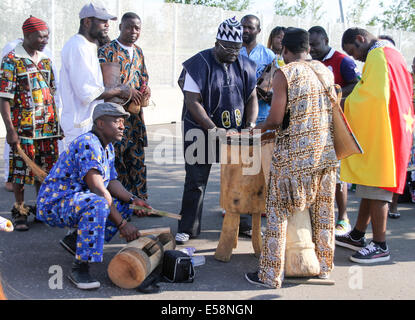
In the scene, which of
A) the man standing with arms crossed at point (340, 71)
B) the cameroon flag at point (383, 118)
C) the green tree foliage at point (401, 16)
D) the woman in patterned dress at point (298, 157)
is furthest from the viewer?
the green tree foliage at point (401, 16)

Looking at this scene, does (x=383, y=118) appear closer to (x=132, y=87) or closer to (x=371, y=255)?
(x=371, y=255)

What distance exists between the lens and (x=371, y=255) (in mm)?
4668

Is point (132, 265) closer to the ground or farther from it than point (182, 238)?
farther from it

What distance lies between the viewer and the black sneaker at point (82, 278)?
3.87 metres

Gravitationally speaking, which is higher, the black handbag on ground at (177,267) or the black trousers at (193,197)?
the black trousers at (193,197)

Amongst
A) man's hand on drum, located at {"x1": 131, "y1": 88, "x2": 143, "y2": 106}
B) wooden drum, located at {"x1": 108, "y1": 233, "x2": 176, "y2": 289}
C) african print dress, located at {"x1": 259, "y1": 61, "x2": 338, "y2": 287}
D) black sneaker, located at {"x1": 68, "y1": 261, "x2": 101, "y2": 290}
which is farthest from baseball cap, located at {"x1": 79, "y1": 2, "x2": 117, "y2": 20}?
black sneaker, located at {"x1": 68, "y1": 261, "x2": 101, "y2": 290}

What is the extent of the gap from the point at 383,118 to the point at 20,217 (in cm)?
375

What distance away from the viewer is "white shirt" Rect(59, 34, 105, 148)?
494cm

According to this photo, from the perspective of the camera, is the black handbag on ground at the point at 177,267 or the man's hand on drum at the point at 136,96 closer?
the black handbag on ground at the point at 177,267

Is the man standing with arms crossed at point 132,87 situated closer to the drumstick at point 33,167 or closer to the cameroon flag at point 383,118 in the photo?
the drumstick at point 33,167

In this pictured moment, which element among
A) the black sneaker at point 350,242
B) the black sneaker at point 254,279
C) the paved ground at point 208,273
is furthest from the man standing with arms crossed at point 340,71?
the black sneaker at point 254,279

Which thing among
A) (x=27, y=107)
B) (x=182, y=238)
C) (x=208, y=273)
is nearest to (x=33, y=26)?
(x=27, y=107)

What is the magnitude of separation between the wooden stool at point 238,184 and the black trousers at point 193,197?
476 millimetres

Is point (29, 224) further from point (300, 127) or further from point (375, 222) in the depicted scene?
point (375, 222)
